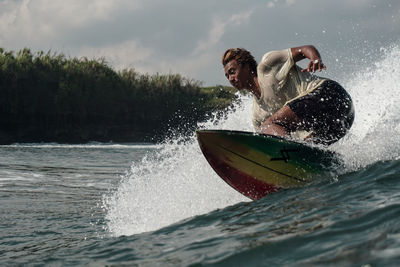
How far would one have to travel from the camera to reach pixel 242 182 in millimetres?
5379

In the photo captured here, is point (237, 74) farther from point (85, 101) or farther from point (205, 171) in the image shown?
point (85, 101)

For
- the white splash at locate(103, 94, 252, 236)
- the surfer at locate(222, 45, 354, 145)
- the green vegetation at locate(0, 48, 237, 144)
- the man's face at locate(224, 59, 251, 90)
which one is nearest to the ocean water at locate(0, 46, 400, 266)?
the white splash at locate(103, 94, 252, 236)

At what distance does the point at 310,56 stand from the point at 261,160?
118 cm

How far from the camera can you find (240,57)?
572cm

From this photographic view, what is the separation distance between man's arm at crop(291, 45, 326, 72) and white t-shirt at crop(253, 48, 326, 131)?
6cm

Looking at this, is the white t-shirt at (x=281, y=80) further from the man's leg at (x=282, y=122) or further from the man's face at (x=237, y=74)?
the man's leg at (x=282, y=122)

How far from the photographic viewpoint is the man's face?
5.73m

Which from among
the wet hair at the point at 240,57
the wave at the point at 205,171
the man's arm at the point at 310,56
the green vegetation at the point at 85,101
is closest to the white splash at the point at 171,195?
the wave at the point at 205,171

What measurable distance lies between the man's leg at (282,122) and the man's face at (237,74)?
0.58 m

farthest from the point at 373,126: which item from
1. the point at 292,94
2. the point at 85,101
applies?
the point at 85,101

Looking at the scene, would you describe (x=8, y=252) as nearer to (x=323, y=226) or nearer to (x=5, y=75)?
(x=323, y=226)

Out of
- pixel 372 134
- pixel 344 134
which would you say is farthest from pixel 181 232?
pixel 372 134

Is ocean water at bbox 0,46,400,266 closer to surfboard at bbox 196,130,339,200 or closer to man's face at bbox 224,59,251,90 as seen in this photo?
surfboard at bbox 196,130,339,200

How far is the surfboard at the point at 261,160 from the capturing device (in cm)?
514
